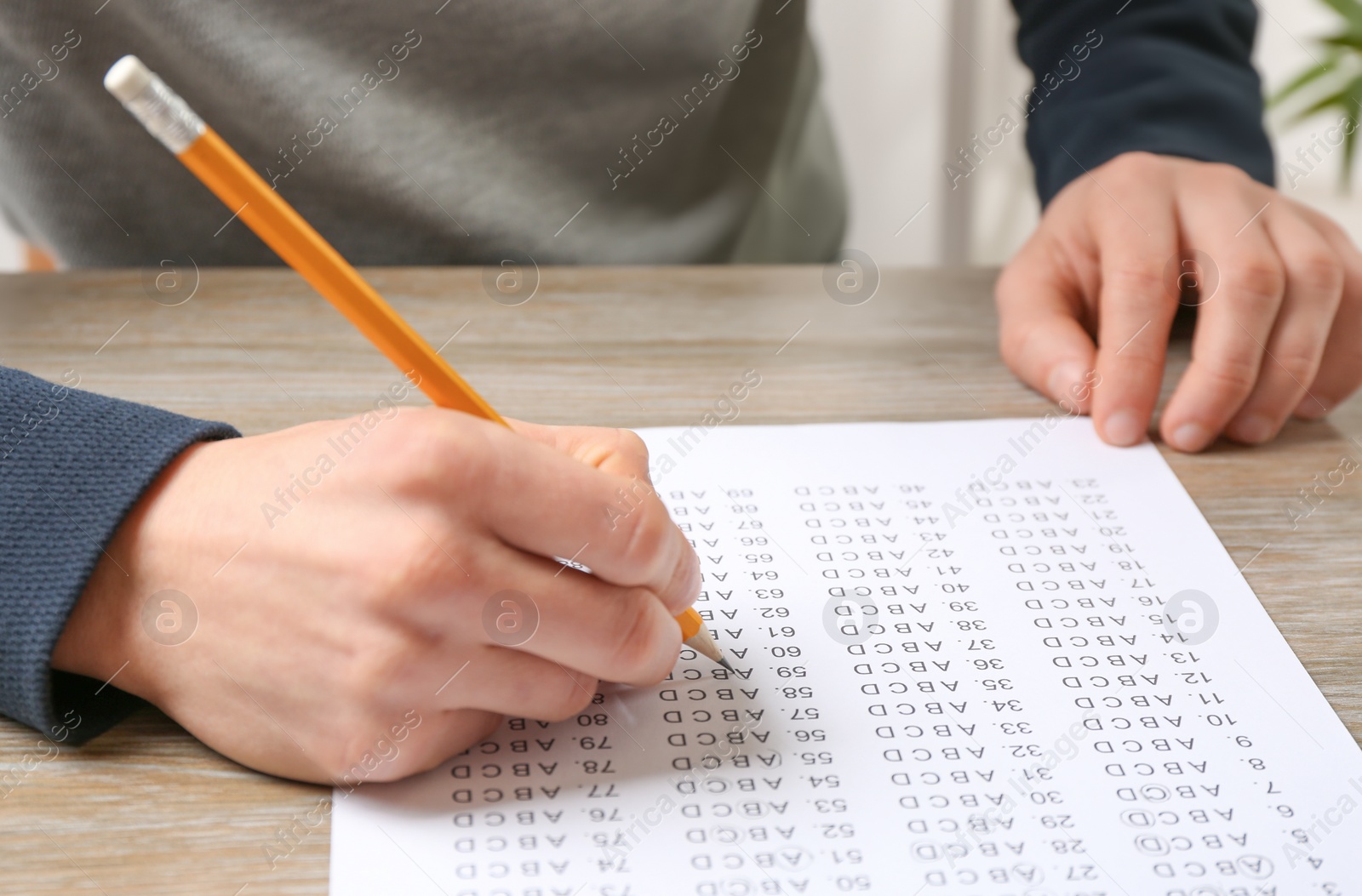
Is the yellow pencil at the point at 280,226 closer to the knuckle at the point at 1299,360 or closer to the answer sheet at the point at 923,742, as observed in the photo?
the answer sheet at the point at 923,742

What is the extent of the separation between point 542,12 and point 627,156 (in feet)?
0.48

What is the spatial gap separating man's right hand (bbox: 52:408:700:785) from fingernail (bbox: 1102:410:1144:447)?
315mm

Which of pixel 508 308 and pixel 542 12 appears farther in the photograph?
pixel 542 12

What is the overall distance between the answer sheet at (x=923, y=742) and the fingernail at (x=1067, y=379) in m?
0.10

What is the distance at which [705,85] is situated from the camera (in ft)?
3.07

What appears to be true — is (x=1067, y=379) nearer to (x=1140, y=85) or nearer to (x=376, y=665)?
(x=1140, y=85)

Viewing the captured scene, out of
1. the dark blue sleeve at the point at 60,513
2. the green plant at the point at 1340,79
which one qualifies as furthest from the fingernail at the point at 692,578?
the green plant at the point at 1340,79

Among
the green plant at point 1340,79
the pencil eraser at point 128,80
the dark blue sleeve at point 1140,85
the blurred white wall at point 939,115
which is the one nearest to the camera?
the pencil eraser at point 128,80

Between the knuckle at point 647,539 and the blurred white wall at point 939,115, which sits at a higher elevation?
the knuckle at point 647,539

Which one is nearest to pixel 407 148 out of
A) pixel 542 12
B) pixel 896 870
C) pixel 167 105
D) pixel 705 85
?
pixel 542 12

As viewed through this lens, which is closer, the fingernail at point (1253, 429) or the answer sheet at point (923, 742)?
the answer sheet at point (923, 742)

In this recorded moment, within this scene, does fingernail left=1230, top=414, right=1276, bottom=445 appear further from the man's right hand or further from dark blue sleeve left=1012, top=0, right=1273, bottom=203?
the man's right hand

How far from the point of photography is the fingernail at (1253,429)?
0.60m

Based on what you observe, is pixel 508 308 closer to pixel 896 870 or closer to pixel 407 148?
pixel 407 148
